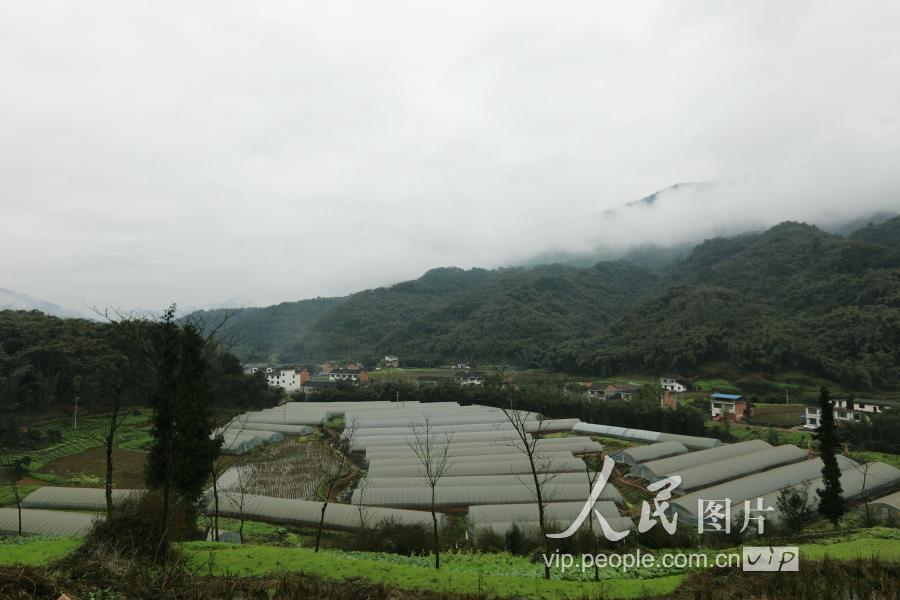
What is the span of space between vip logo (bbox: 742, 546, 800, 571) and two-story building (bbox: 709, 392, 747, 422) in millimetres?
38975

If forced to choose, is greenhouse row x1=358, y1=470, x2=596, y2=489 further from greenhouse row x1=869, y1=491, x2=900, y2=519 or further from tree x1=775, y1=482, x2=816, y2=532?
greenhouse row x1=869, y1=491, x2=900, y2=519

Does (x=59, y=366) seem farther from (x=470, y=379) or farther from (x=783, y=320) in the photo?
(x=783, y=320)

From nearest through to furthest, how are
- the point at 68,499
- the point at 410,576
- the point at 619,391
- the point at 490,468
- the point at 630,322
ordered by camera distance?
the point at 410,576 < the point at 68,499 < the point at 490,468 < the point at 619,391 < the point at 630,322

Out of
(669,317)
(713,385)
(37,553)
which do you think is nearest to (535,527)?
(37,553)

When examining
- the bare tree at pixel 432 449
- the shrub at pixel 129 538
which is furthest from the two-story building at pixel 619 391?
the shrub at pixel 129 538

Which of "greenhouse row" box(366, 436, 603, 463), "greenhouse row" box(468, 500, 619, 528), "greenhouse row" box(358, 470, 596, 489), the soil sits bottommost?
the soil

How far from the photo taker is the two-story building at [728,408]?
47.2m

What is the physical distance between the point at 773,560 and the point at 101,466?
1433 inches

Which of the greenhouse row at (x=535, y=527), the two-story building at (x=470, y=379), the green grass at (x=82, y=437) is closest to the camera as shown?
the greenhouse row at (x=535, y=527)

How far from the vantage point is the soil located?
91.4 ft

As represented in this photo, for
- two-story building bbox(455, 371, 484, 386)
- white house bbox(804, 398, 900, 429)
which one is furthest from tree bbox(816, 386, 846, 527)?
two-story building bbox(455, 371, 484, 386)

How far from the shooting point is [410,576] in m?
10.8

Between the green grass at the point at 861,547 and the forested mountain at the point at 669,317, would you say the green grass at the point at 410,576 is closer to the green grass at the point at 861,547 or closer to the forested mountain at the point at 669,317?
the green grass at the point at 861,547

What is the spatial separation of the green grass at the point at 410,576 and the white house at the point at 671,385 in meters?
55.3
